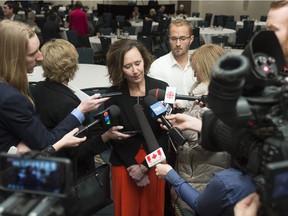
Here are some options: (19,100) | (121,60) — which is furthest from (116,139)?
(19,100)

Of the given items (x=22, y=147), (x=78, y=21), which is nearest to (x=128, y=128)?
(x=22, y=147)

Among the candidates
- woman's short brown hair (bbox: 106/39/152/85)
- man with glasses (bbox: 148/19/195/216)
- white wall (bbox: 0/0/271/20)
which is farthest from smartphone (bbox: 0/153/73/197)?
white wall (bbox: 0/0/271/20)

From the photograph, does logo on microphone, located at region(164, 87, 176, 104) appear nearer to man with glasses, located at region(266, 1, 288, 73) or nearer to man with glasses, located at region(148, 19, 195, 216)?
man with glasses, located at region(266, 1, 288, 73)

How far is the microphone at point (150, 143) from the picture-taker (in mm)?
1631

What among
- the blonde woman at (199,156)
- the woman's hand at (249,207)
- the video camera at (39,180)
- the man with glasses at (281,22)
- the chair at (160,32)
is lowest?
the chair at (160,32)

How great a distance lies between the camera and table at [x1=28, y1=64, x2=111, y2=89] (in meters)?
3.81

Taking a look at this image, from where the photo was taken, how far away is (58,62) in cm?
198

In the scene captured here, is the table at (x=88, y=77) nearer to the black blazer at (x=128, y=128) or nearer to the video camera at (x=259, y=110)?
the black blazer at (x=128, y=128)

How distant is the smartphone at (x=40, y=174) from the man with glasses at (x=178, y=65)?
191cm

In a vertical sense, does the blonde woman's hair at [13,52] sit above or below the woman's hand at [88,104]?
above

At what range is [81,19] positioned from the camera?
8031 millimetres

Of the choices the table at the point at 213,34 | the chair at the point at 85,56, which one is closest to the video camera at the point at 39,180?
the chair at the point at 85,56

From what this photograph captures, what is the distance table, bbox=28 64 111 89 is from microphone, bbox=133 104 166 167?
1.70 metres

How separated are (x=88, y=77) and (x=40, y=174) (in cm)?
338
